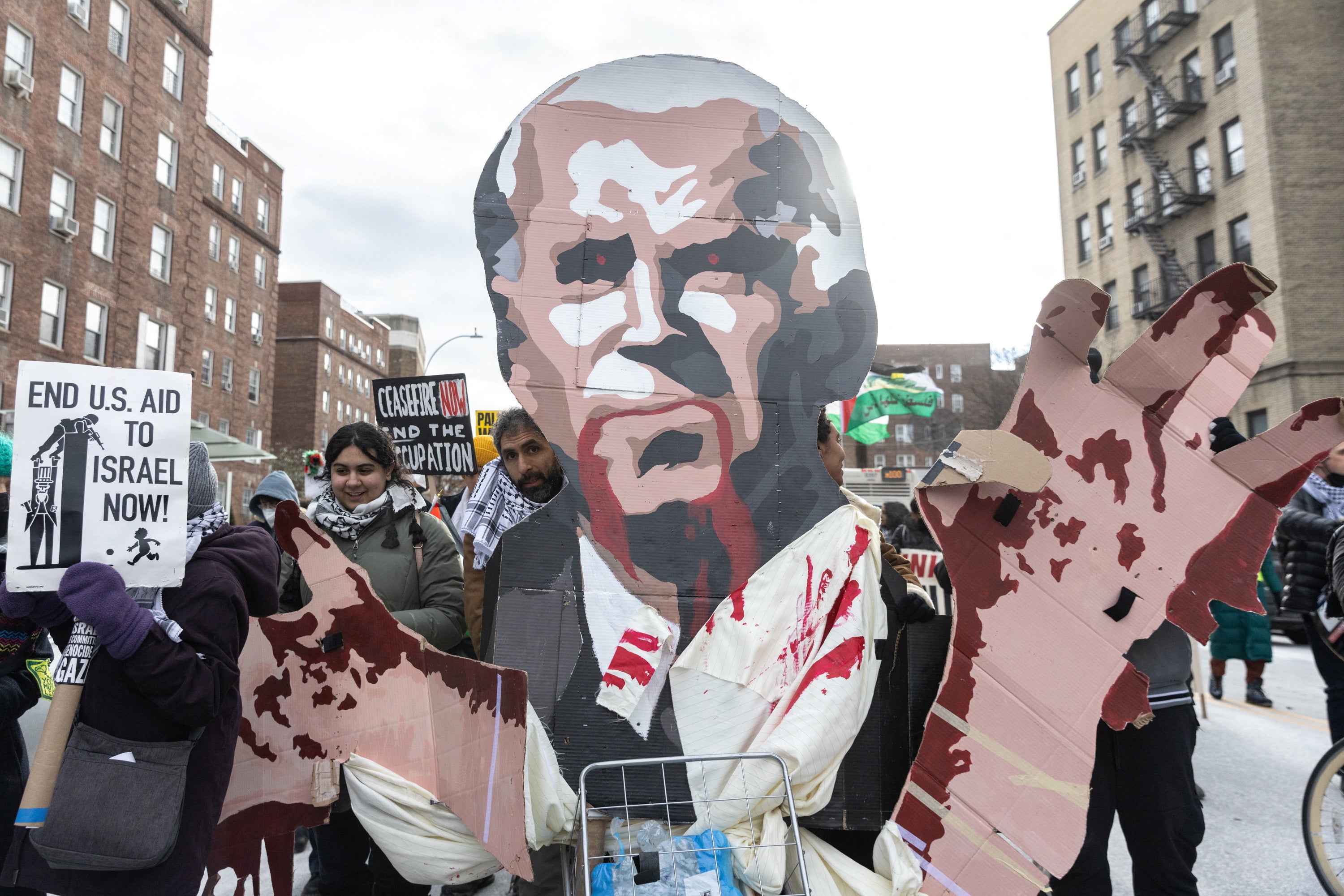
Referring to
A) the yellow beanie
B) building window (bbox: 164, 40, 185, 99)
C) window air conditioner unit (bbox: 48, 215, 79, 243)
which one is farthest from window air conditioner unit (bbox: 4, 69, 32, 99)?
the yellow beanie

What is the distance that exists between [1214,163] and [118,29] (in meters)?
31.5

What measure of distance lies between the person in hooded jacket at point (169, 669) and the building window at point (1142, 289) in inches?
1204

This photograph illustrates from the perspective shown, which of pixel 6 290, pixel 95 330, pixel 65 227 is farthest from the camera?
pixel 95 330

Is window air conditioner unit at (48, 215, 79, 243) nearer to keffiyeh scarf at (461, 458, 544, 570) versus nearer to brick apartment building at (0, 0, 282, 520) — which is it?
brick apartment building at (0, 0, 282, 520)

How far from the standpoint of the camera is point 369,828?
113 inches

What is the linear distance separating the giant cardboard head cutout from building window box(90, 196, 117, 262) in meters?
27.7

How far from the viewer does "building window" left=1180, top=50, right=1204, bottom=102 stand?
27.2 meters

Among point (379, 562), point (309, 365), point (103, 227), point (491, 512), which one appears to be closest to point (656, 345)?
point (491, 512)

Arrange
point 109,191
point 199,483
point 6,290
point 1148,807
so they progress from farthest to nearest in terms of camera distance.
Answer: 1. point 109,191
2. point 6,290
3. point 1148,807
4. point 199,483

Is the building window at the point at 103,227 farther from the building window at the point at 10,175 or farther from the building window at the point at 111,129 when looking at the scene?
the building window at the point at 10,175

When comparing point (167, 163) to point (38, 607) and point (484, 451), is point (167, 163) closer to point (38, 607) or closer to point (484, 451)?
point (484, 451)

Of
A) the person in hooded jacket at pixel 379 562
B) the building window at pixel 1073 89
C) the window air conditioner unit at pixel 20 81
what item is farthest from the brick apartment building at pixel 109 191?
the building window at pixel 1073 89

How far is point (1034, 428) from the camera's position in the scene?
10.2ft

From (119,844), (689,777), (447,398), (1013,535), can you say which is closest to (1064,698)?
(1013,535)
